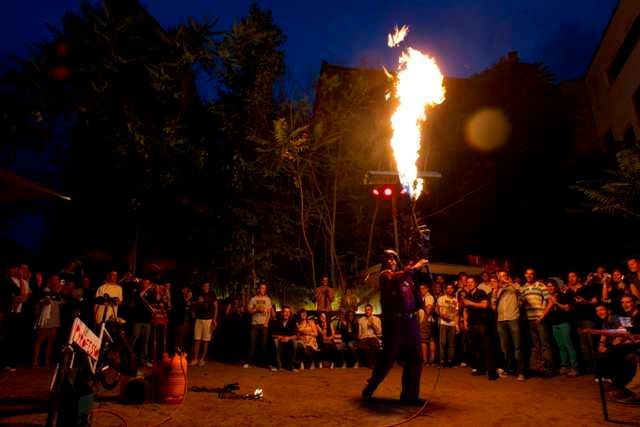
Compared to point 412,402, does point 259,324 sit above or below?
above

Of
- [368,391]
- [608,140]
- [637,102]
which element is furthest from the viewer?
[608,140]

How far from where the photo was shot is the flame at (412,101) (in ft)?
29.8

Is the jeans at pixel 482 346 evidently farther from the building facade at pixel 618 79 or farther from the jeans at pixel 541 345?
the building facade at pixel 618 79

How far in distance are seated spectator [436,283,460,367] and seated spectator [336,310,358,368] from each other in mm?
2274

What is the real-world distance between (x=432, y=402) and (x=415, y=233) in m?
2.65

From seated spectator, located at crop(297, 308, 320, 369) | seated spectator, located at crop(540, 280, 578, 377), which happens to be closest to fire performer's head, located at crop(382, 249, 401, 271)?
seated spectator, located at crop(540, 280, 578, 377)

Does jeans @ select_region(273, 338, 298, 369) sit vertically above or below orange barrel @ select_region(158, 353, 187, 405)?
above

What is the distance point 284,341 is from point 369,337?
7.64ft

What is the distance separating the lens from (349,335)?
42.6 ft

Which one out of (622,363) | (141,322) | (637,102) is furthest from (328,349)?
(637,102)

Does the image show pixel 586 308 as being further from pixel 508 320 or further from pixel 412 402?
pixel 412 402

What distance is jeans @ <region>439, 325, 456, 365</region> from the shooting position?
1164 centimetres

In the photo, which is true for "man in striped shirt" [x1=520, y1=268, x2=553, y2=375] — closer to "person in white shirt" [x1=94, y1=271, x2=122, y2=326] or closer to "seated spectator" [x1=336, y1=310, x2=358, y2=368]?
"seated spectator" [x1=336, y1=310, x2=358, y2=368]

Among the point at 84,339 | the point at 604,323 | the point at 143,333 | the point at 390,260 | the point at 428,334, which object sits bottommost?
the point at 84,339
